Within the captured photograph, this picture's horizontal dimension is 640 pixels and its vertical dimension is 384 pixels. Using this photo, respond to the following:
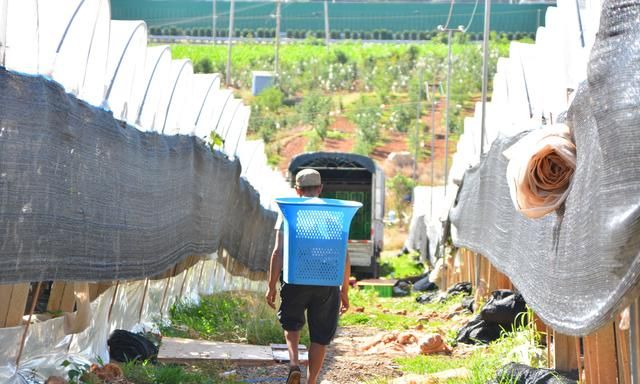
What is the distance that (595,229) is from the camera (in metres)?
5.40

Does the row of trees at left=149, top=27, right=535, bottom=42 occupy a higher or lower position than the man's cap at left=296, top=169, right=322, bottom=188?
higher

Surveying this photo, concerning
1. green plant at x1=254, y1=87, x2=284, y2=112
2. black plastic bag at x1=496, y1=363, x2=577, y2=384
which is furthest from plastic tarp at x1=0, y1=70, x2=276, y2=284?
green plant at x1=254, y1=87, x2=284, y2=112

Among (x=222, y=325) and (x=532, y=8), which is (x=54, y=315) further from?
(x=532, y=8)

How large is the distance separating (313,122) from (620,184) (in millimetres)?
57943

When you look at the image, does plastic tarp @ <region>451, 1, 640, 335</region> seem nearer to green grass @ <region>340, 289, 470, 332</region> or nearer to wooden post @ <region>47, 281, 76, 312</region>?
wooden post @ <region>47, 281, 76, 312</region>

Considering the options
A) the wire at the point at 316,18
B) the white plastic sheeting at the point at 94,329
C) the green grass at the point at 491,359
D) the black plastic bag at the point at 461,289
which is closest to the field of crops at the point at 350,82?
the wire at the point at 316,18

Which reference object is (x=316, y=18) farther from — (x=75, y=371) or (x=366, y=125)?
(x=75, y=371)

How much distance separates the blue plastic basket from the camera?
26.9ft

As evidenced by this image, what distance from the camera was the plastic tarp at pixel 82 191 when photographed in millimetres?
6555

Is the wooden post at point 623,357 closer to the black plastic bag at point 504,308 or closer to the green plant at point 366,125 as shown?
the black plastic bag at point 504,308

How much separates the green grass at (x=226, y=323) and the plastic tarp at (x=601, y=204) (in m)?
5.23

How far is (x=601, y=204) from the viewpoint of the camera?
528 cm

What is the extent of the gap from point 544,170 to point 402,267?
30.6 metres

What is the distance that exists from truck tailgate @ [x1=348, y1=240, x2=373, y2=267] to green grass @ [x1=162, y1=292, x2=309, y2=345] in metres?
Answer: 12.1
